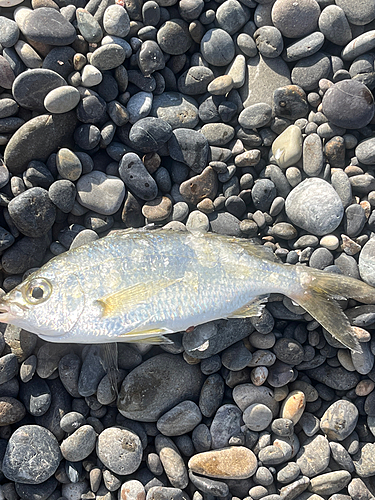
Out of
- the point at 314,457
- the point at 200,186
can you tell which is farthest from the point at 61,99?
the point at 314,457

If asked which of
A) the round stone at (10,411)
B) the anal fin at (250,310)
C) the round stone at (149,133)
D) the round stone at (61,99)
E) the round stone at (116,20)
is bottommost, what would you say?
the round stone at (10,411)

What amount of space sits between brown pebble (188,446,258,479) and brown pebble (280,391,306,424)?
574mm

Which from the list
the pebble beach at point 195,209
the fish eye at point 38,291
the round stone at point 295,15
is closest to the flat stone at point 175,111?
the pebble beach at point 195,209

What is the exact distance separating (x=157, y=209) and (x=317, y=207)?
173cm

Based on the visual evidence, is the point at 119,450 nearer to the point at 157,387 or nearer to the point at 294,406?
the point at 157,387

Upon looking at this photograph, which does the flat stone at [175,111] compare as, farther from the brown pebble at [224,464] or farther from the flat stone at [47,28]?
the brown pebble at [224,464]

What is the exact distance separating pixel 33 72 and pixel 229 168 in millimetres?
2276

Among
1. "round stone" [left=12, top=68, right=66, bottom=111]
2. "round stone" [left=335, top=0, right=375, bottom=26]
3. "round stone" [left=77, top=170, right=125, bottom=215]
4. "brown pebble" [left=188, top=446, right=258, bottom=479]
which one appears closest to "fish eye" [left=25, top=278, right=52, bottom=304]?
"round stone" [left=77, top=170, right=125, bottom=215]

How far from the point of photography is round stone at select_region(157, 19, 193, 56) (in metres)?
4.18

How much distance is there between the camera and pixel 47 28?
3.91m

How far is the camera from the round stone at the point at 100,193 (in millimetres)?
4086

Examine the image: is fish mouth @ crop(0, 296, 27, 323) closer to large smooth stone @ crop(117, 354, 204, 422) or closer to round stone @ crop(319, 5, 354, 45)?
large smooth stone @ crop(117, 354, 204, 422)

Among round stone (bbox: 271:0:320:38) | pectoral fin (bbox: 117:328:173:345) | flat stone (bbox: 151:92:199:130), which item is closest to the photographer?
pectoral fin (bbox: 117:328:173:345)

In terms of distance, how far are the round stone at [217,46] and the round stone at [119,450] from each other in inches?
165
